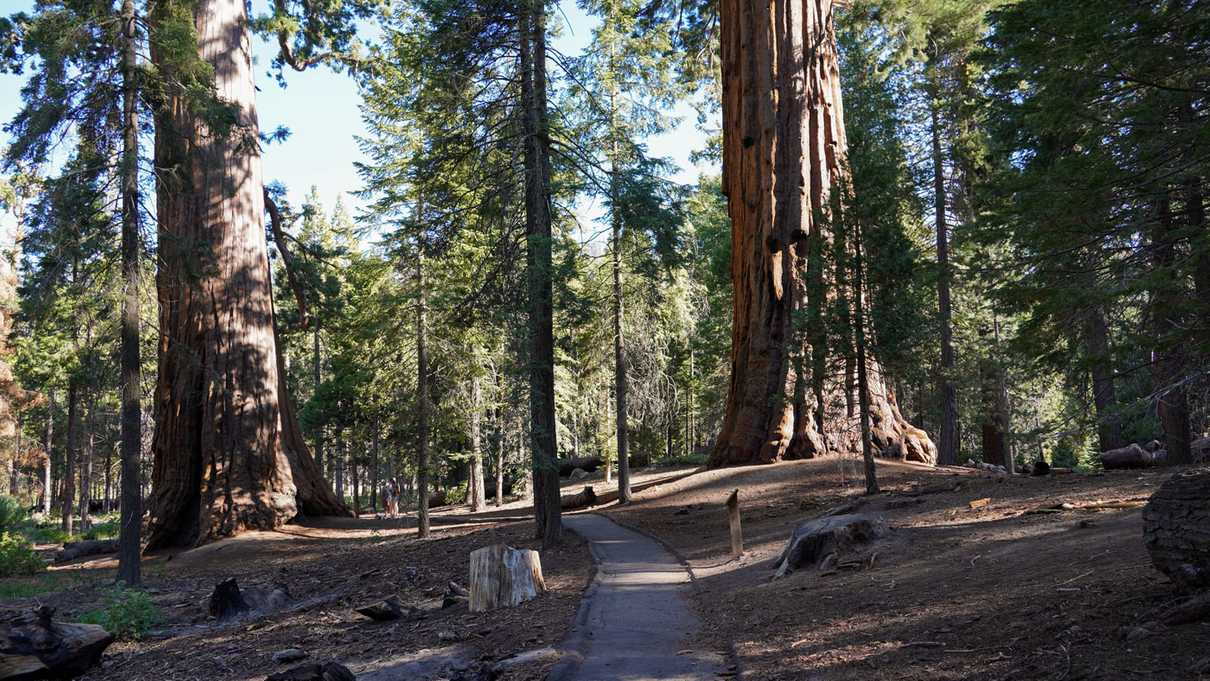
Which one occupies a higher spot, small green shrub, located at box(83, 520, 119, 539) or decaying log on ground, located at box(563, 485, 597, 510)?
decaying log on ground, located at box(563, 485, 597, 510)

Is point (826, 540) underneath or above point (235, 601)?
above

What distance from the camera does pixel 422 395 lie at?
62.5ft

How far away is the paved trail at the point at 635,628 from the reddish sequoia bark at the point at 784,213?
22.5ft

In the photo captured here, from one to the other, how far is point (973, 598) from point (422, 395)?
14.8 metres

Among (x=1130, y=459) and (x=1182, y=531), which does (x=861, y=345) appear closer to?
(x=1130, y=459)

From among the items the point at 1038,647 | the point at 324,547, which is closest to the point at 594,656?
the point at 1038,647

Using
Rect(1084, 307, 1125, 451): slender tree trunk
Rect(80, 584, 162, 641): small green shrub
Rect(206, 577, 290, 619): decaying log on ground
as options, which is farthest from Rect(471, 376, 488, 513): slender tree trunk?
Rect(1084, 307, 1125, 451): slender tree trunk

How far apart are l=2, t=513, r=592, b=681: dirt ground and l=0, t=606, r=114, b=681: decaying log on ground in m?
0.32

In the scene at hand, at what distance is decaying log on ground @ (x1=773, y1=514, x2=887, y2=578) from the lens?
31.4 ft

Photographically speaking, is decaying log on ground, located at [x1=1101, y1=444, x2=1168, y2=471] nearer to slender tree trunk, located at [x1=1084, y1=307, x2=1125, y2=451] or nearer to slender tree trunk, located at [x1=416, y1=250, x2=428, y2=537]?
slender tree trunk, located at [x1=1084, y1=307, x2=1125, y2=451]

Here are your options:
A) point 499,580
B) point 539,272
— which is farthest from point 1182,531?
point 539,272

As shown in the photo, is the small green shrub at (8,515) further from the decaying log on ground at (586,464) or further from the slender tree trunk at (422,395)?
the decaying log on ground at (586,464)

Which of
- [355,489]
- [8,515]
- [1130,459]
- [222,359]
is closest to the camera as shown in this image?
[1130,459]

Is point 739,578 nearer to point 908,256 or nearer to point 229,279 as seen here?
point 908,256
